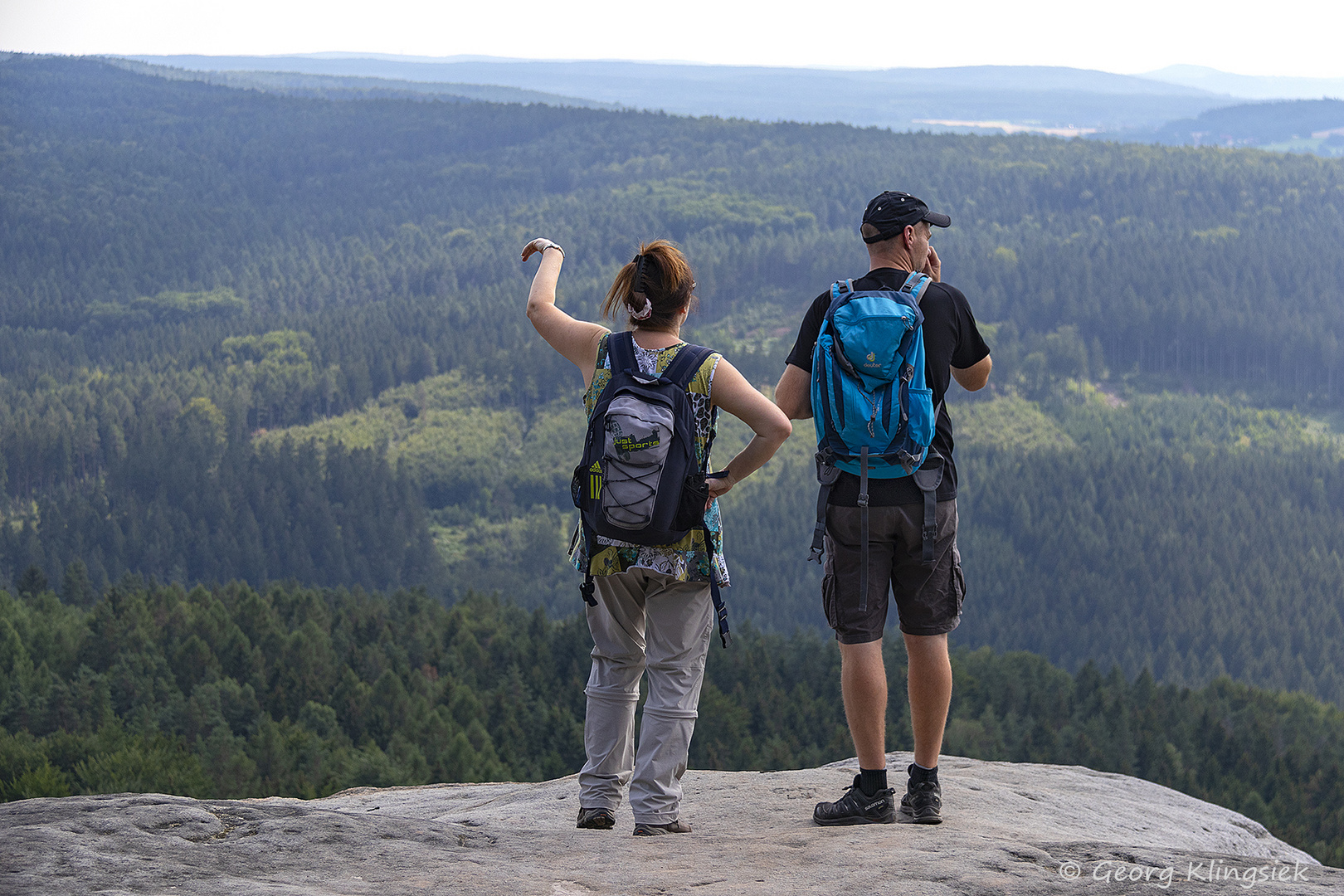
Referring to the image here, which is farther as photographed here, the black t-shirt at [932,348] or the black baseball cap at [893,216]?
the black baseball cap at [893,216]

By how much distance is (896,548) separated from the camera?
26.3ft

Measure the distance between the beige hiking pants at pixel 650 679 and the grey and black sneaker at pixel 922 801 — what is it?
1632 millimetres

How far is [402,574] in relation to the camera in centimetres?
14688

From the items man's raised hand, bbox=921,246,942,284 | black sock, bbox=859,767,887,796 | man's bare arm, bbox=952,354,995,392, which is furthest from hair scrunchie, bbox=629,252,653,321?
black sock, bbox=859,767,887,796

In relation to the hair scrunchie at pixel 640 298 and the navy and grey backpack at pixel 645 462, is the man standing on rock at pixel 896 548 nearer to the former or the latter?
the navy and grey backpack at pixel 645 462

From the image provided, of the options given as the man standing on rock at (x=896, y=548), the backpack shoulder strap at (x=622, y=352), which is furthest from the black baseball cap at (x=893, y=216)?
the backpack shoulder strap at (x=622, y=352)

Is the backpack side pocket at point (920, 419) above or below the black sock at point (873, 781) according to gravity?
above

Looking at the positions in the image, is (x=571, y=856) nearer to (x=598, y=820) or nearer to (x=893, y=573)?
(x=598, y=820)

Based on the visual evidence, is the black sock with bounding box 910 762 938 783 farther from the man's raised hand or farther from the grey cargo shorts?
the man's raised hand

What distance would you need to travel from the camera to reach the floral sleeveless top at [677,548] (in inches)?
302

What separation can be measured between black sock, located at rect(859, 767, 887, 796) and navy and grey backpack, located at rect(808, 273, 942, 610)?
4.20ft

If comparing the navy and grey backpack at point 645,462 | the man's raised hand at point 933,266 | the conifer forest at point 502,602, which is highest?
the man's raised hand at point 933,266

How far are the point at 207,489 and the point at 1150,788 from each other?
151497 millimetres

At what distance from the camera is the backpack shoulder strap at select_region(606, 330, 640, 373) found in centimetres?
773
